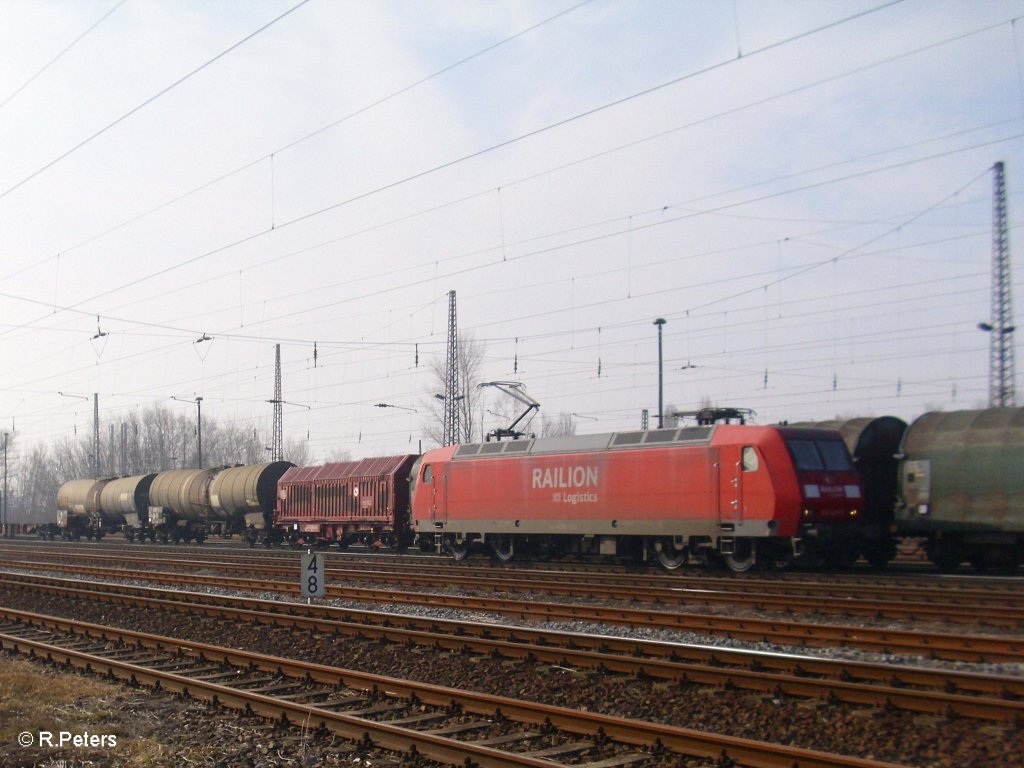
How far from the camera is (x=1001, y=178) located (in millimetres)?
30688

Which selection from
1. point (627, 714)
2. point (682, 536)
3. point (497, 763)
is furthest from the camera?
point (682, 536)

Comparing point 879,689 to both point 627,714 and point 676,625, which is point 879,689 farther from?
point 676,625

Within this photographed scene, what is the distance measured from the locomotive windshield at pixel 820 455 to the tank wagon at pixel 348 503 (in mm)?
15831

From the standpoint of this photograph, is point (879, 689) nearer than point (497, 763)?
No

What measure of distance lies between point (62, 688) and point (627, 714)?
6.94 metres

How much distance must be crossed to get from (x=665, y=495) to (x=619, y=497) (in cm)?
147

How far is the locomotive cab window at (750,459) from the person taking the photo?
21.1 metres

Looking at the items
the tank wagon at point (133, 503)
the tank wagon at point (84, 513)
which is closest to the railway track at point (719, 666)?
the tank wagon at point (133, 503)

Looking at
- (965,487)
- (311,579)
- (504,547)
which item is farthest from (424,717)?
(504,547)

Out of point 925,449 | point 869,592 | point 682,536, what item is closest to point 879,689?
point 869,592

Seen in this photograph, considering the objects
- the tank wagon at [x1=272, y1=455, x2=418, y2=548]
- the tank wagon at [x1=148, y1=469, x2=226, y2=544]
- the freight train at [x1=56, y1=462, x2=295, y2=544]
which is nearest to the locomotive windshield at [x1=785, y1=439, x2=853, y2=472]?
the tank wagon at [x1=272, y1=455, x2=418, y2=548]

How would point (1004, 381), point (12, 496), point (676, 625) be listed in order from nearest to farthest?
point (676, 625) < point (1004, 381) < point (12, 496)

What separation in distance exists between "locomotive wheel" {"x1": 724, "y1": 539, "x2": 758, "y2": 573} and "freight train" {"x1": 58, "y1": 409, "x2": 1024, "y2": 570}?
1.3 inches

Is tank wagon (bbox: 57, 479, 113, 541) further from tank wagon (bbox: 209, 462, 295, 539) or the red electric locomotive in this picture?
the red electric locomotive
